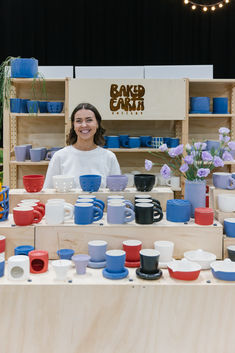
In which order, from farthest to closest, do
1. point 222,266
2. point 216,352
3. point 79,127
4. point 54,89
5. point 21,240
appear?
point 54,89 → point 79,127 → point 21,240 → point 222,266 → point 216,352

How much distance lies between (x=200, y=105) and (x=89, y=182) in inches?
91.5

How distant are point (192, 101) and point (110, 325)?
2921mm

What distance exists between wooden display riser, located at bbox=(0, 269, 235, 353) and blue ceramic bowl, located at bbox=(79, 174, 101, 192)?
0.61 meters

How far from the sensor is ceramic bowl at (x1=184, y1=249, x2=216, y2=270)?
5.05 feet

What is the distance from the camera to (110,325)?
4.52 feet

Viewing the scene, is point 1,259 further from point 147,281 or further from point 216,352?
point 216,352

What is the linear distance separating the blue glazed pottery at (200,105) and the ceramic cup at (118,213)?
246cm

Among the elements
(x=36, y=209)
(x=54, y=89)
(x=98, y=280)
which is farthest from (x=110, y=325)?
(x=54, y=89)

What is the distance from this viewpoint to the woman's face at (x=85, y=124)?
265 cm

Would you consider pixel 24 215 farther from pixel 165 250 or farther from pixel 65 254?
pixel 165 250

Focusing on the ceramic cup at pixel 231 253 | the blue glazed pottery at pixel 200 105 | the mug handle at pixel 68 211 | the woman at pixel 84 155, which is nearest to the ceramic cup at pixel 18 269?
the mug handle at pixel 68 211

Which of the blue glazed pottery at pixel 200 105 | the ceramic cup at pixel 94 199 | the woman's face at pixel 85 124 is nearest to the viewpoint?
the ceramic cup at pixel 94 199

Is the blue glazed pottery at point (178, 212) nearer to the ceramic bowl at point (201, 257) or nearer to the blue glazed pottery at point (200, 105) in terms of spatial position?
the ceramic bowl at point (201, 257)

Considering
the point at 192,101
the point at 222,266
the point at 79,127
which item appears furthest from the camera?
the point at 192,101
